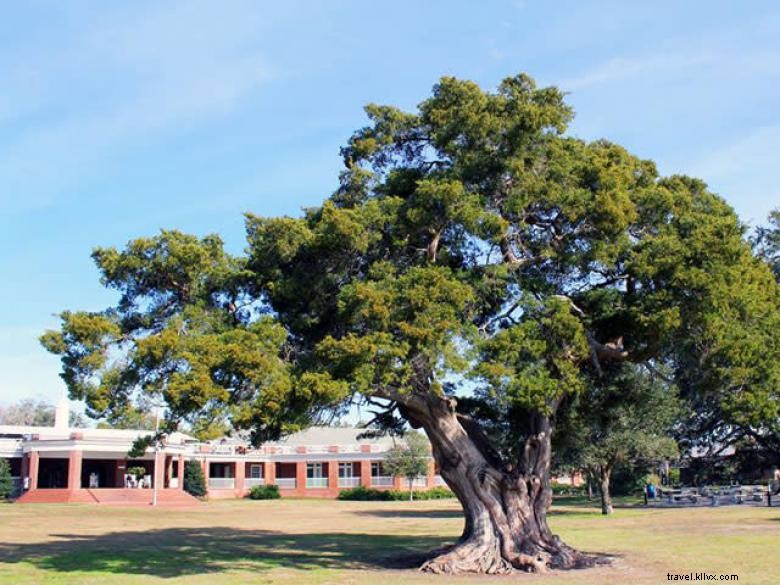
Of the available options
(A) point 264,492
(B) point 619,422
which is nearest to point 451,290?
(B) point 619,422

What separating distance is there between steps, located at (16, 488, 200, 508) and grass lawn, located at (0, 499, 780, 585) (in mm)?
8958

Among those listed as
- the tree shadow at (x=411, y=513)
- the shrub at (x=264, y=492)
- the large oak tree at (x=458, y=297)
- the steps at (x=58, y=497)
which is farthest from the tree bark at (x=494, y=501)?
the shrub at (x=264, y=492)

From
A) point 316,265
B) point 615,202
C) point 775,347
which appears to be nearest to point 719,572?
point 775,347

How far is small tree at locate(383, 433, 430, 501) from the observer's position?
208 ft

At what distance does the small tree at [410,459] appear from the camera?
63.2m

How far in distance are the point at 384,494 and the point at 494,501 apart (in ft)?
156

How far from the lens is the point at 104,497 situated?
5447 centimetres

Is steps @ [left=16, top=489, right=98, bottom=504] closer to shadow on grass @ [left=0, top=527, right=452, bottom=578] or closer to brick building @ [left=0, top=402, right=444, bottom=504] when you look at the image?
brick building @ [left=0, top=402, right=444, bottom=504]

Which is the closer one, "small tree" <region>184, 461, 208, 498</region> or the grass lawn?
the grass lawn

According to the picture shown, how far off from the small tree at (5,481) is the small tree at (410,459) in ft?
93.4

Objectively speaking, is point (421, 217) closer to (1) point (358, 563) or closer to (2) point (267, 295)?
(2) point (267, 295)

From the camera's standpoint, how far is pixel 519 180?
19.1m

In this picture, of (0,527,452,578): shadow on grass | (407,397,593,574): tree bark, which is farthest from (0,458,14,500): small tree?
(407,397,593,574): tree bark

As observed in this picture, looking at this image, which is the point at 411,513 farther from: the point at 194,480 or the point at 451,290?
the point at 451,290
